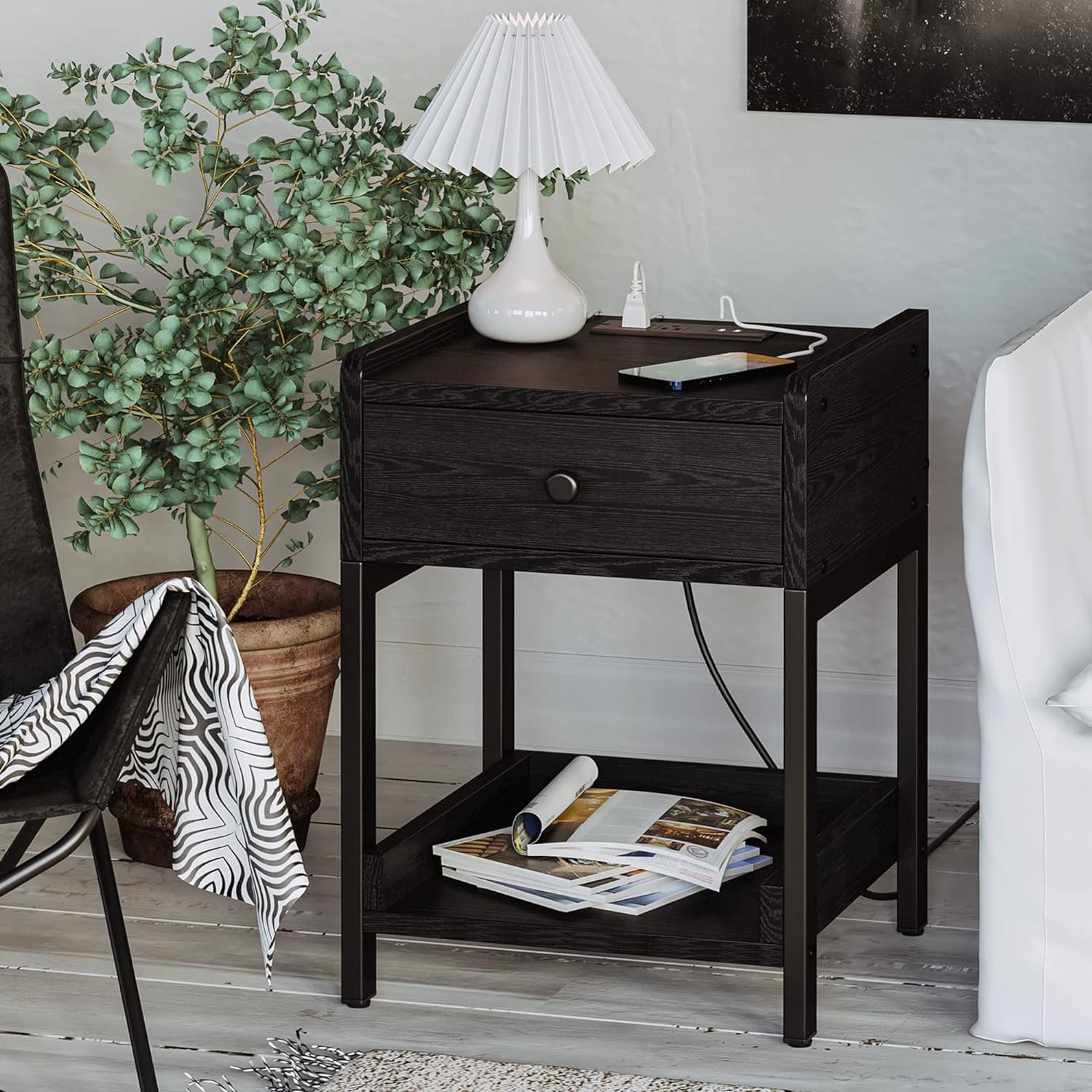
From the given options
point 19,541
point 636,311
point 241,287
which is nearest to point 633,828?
point 636,311

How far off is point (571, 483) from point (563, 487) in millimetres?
10

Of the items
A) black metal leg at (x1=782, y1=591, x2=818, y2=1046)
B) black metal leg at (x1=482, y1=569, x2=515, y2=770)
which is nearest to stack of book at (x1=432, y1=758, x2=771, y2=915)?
black metal leg at (x1=782, y1=591, x2=818, y2=1046)

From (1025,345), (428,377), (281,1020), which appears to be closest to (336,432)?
(428,377)

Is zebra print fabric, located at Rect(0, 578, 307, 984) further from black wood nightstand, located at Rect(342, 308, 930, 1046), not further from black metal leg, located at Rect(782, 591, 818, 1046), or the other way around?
black metal leg, located at Rect(782, 591, 818, 1046)

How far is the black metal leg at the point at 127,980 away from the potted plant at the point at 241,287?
25.4 inches

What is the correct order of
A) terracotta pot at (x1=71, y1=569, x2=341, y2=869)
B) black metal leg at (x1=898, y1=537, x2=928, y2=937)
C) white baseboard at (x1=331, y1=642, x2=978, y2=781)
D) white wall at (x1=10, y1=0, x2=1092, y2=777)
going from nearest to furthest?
black metal leg at (x1=898, y1=537, x2=928, y2=937) → terracotta pot at (x1=71, y1=569, x2=341, y2=869) → white wall at (x1=10, y1=0, x2=1092, y2=777) → white baseboard at (x1=331, y1=642, x2=978, y2=781)

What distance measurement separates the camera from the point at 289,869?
1827 millimetres

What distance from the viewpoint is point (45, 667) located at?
1.97 m

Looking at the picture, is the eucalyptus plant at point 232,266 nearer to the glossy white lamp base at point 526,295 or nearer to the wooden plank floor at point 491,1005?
the glossy white lamp base at point 526,295

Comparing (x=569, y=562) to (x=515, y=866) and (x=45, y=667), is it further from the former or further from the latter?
(x=45, y=667)

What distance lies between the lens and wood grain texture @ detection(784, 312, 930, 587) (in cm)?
183

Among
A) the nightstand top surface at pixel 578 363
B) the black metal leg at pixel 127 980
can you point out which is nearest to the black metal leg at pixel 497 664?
the nightstand top surface at pixel 578 363

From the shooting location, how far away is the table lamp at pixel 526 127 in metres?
2.04

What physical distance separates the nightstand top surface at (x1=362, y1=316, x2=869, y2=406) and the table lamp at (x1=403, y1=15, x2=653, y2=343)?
0.06 meters
